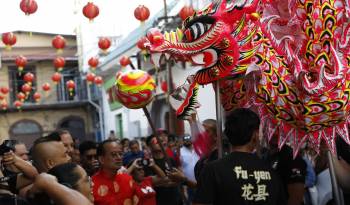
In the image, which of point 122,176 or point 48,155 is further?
point 122,176

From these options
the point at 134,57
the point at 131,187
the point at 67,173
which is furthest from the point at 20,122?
the point at 67,173

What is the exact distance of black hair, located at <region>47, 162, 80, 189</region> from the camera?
250 centimetres

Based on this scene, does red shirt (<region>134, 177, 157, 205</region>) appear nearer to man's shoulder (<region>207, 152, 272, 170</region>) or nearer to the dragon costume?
the dragon costume

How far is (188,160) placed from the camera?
7230mm

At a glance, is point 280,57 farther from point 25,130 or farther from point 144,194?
point 25,130

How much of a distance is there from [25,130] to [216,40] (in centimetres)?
2768

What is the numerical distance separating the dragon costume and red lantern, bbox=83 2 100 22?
23.2ft

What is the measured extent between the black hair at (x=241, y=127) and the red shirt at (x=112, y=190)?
1.63 metres

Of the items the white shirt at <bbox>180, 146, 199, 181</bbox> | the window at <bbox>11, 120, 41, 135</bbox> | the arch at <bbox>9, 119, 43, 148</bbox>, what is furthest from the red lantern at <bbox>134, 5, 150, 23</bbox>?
the window at <bbox>11, 120, 41, 135</bbox>

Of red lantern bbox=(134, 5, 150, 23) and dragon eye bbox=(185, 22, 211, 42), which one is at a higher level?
red lantern bbox=(134, 5, 150, 23)

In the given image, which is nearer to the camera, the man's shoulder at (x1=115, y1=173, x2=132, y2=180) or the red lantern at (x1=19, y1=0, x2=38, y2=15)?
the man's shoulder at (x1=115, y1=173, x2=132, y2=180)

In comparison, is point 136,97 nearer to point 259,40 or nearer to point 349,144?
point 259,40

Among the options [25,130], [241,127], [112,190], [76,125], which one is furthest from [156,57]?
[76,125]

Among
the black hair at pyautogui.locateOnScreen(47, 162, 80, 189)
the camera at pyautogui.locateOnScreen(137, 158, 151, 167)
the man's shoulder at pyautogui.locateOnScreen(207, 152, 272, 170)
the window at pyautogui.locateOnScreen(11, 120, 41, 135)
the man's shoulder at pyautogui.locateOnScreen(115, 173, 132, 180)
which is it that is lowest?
the man's shoulder at pyautogui.locateOnScreen(115, 173, 132, 180)
